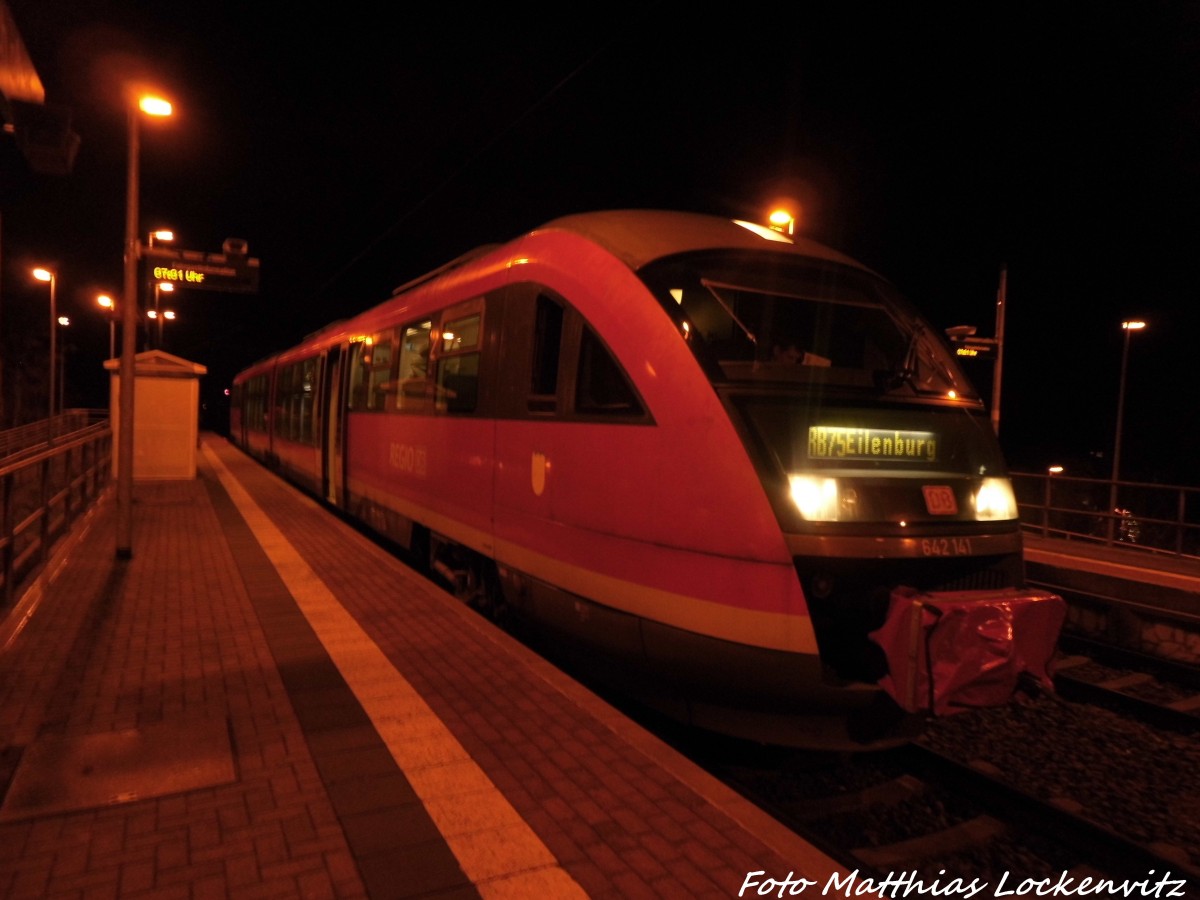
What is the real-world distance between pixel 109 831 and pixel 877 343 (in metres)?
4.78

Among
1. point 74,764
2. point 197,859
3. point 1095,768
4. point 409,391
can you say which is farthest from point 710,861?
point 409,391

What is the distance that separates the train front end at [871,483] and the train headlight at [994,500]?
0.03ft

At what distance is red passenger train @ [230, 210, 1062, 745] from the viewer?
4.09m

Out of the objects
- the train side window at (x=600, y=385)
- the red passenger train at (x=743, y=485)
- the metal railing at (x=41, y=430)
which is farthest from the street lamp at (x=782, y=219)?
the metal railing at (x=41, y=430)

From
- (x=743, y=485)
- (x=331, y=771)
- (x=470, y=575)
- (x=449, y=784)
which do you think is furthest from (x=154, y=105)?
(x=449, y=784)

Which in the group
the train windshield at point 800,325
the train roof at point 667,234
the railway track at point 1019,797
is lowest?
the railway track at point 1019,797

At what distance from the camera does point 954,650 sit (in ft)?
13.1

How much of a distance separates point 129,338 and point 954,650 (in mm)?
8456

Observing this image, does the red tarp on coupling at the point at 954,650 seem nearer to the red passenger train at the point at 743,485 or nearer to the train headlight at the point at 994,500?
the red passenger train at the point at 743,485

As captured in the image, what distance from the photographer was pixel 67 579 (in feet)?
25.6

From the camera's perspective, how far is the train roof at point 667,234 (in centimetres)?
507

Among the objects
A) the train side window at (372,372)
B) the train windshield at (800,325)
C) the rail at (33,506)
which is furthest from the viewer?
the train side window at (372,372)

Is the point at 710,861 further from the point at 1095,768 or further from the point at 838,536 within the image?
the point at 1095,768

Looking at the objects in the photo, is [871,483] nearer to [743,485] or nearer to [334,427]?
[743,485]
